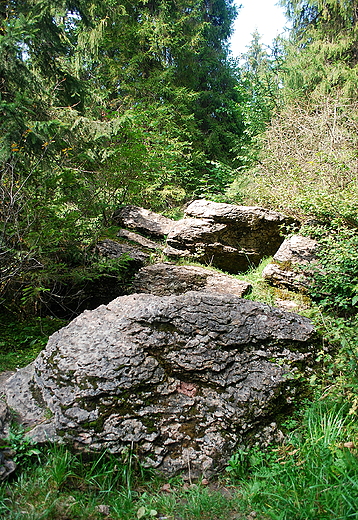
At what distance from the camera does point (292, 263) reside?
4.96 metres

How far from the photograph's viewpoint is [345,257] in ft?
13.1

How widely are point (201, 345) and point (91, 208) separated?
3.32m

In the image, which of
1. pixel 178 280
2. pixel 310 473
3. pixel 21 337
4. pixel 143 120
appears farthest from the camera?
pixel 143 120

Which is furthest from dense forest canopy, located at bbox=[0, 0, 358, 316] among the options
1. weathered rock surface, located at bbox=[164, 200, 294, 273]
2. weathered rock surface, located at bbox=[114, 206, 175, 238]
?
weathered rock surface, located at bbox=[164, 200, 294, 273]

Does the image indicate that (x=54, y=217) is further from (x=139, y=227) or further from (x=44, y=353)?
(x=139, y=227)

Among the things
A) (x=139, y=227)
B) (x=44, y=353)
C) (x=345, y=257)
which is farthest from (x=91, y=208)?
(x=345, y=257)

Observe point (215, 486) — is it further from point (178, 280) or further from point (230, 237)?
point (230, 237)

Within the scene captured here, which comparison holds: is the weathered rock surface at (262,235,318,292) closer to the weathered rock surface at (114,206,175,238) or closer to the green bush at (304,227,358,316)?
the green bush at (304,227,358,316)

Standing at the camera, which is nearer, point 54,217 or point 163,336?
point 163,336

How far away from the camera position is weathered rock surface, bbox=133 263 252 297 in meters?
5.42

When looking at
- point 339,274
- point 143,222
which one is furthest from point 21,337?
point 339,274

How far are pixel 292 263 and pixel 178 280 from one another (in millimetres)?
1923

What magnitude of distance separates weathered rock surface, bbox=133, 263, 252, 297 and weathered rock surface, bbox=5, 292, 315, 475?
201 centimetres

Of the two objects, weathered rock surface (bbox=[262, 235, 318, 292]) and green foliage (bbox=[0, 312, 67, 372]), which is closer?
green foliage (bbox=[0, 312, 67, 372])
